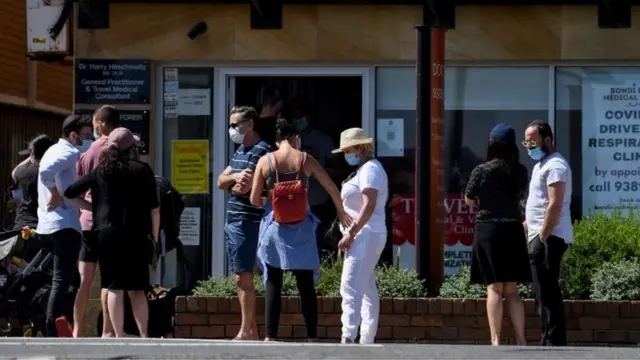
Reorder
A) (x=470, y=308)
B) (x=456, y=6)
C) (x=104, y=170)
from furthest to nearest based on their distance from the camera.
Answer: (x=456, y=6)
(x=470, y=308)
(x=104, y=170)

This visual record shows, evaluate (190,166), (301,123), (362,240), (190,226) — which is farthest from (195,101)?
(362,240)

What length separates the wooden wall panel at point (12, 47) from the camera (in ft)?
78.5

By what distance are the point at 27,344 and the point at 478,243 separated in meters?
3.29

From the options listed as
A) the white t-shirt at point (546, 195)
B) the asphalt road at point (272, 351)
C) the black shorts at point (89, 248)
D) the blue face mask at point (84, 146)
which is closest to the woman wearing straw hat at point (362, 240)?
the white t-shirt at point (546, 195)

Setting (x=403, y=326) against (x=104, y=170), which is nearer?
(x=104, y=170)

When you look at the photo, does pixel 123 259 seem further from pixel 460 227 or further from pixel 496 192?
pixel 460 227

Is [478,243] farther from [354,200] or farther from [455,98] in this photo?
[455,98]

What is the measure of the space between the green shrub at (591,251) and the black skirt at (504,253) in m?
1.41

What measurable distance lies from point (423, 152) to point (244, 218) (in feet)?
6.13

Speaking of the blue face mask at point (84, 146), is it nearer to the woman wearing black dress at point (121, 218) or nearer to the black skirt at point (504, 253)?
the woman wearing black dress at point (121, 218)

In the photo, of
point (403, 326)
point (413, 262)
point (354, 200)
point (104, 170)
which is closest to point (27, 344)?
point (104, 170)

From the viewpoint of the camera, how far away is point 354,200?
12055 millimetres

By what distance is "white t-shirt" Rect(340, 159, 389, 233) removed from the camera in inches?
468

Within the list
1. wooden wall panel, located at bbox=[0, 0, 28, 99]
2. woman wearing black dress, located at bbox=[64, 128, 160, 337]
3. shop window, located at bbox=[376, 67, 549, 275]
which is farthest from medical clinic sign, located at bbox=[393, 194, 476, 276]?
wooden wall panel, located at bbox=[0, 0, 28, 99]
